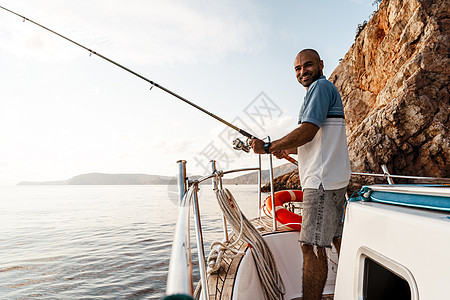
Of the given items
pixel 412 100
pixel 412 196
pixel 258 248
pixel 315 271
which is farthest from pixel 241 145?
pixel 412 100

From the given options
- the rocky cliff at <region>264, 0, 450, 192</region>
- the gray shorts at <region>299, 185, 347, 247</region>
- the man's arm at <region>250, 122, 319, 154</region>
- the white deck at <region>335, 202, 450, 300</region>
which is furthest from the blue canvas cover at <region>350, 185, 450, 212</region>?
the rocky cliff at <region>264, 0, 450, 192</region>

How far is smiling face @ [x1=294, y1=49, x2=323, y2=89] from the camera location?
7.57 ft

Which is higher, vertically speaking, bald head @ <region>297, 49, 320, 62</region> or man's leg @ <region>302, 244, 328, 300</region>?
bald head @ <region>297, 49, 320, 62</region>

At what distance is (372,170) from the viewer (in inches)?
752

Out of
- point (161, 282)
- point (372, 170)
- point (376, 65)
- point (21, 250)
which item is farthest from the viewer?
point (376, 65)

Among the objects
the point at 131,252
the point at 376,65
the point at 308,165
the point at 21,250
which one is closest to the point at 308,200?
the point at 308,165

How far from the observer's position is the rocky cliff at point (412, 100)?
17.8 meters

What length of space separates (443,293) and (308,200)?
1.15m

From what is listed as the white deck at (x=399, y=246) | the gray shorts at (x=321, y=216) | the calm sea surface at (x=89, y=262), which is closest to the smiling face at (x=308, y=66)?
the gray shorts at (x=321, y=216)

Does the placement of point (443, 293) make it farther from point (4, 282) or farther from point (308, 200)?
point (4, 282)

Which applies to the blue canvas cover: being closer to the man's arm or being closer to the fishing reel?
the man's arm

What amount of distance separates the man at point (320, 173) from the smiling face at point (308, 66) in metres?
0.15

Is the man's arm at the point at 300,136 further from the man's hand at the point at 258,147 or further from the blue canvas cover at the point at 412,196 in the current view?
the blue canvas cover at the point at 412,196

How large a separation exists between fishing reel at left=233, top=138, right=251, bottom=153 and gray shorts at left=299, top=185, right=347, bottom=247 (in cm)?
79
